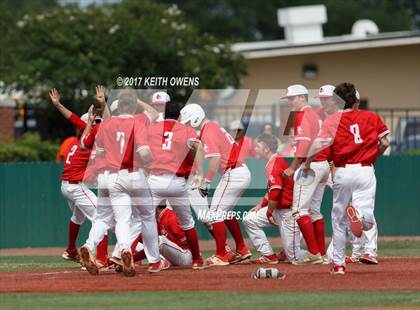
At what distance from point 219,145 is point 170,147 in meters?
1.17

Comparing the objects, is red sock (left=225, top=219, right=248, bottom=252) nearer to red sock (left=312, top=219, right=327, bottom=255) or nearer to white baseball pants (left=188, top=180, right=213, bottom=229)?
white baseball pants (left=188, top=180, right=213, bottom=229)

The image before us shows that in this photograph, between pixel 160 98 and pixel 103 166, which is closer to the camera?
pixel 103 166

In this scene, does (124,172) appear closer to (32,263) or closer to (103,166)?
(103,166)

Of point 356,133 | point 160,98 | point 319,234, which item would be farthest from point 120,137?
point 319,234

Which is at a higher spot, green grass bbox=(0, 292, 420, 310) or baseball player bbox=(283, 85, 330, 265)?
baseball player bbox=(283, 85, 330, 265)

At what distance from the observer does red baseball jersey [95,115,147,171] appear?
14.6 meters

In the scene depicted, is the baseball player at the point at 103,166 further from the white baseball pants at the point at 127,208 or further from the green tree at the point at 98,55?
the green tree at the point at 98,55

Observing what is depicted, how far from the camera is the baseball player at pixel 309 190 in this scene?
15.8 m

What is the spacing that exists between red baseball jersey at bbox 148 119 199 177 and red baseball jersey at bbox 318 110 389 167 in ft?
6.31

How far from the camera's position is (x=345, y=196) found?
14406 millimetres

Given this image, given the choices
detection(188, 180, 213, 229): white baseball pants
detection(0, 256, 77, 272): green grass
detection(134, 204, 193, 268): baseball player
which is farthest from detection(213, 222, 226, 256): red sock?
detection(0, 256, 77, 272): green grass

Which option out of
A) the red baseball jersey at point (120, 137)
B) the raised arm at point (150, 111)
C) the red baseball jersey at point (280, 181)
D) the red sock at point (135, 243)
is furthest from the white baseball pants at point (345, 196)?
the red sock at point (135, 243)

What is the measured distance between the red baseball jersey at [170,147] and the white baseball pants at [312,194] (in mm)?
1839

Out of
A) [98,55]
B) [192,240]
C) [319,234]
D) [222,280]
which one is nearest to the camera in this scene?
[222,280]
